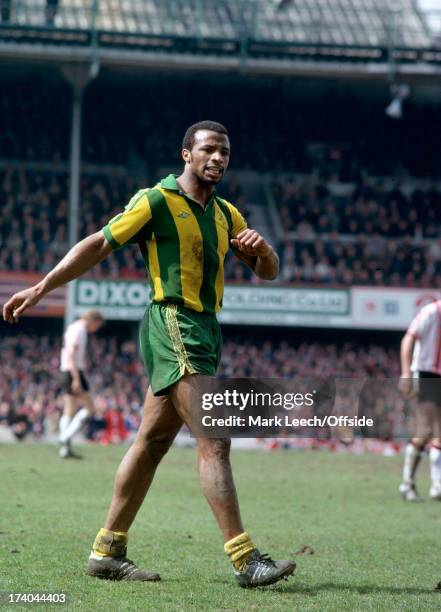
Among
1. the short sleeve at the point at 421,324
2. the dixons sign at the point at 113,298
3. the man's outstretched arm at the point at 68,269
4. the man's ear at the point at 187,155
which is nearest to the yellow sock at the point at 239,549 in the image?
the man's outstretched arm at the point at 68,269

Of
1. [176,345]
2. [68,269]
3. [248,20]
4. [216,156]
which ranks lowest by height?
[176,345]

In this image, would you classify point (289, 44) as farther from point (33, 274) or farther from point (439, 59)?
point (33, 274)

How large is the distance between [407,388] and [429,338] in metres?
4.58

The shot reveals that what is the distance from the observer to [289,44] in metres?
31.4

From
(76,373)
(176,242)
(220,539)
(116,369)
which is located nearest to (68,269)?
(176,242)

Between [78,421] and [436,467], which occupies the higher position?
[78,421]

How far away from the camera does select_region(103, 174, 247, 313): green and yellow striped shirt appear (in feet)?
18.7

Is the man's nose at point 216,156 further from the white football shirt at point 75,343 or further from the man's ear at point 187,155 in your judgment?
the white football shirt at point 75,343

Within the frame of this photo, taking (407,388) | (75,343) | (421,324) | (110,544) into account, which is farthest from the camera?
(75,343)

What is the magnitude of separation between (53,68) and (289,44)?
7.30 meters

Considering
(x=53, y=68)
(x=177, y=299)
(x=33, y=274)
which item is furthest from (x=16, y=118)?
(x=177, y=299)

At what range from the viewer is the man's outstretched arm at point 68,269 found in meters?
5.59

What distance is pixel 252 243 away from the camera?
5.72 meters

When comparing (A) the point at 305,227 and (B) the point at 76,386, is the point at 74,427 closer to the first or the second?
(B) the point at 76,386
